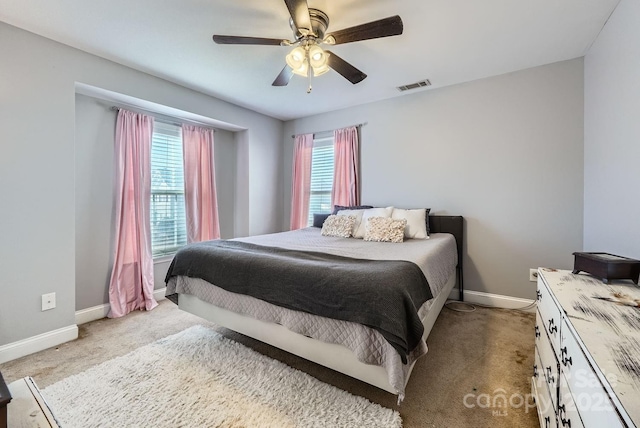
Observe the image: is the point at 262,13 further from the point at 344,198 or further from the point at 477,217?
the point at 477,217

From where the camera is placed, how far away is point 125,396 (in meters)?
1.59

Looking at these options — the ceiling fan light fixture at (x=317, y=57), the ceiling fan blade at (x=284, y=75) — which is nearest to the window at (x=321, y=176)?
the ceiling fan blade at (x=284, y=75)

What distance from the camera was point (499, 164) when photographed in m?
2.92

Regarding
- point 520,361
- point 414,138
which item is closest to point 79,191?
point 414,138

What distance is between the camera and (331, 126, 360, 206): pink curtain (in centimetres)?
379

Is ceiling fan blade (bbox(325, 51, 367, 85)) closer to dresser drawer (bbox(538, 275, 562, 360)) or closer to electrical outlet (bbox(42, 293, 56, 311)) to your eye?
dresser drawer (bbox(538, 275, 562, 360))

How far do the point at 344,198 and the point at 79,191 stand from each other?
9.77 feet

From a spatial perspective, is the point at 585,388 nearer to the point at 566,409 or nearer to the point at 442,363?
the point at 566,409

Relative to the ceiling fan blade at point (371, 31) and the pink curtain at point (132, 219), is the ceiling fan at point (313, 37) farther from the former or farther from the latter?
the pink curtain at point (132, 219)

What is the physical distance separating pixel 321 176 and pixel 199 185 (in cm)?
176

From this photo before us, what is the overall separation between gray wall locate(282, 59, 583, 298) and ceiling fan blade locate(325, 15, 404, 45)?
71.6 inches

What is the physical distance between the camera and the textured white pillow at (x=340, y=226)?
3064mm

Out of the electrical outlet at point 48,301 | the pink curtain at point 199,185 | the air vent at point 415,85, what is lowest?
the electrical outlet at point 48,301

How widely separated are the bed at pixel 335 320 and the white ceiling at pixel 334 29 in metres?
1.74
